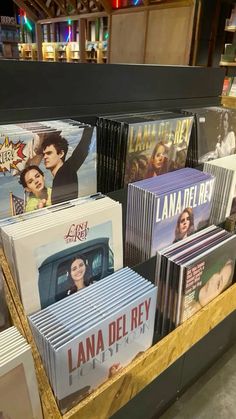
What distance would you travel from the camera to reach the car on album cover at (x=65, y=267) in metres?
0.74

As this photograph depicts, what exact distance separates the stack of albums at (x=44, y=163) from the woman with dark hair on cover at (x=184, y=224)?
34 centimetres

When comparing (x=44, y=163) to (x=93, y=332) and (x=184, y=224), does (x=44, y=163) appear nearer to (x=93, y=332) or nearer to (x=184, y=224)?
(x=93, y=332)

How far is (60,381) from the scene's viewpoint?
2.30ft

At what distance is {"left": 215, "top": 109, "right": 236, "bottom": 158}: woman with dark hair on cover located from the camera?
1185 mm

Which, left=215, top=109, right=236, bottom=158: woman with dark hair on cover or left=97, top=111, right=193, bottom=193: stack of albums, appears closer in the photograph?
left=97, top=111, right=193, bottom=193: stack of albums

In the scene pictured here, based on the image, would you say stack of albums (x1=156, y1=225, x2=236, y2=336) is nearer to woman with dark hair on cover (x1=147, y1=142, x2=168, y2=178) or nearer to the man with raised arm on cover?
woman with dark hair on cover (x1=147, y1=142, x2=168, y2=178)

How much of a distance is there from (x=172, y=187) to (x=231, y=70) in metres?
4.02

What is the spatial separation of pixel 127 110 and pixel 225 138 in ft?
1.49

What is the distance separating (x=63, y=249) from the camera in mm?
759

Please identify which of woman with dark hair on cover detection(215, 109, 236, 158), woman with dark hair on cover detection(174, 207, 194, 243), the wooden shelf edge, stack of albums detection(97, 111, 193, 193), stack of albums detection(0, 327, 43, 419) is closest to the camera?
stack of albums detection(0, 327, 43, 419)

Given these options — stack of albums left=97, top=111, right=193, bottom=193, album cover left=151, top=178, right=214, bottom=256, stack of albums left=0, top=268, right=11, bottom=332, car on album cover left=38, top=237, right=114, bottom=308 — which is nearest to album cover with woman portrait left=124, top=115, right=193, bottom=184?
stack of albums left=97, top=111, right=193, bottom=193

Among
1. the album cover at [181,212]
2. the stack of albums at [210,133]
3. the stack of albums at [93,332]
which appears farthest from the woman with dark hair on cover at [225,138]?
the stack of albums at [93,332]

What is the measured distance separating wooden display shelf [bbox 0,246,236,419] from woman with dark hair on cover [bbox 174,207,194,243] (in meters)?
0.28

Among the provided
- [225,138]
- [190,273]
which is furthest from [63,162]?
[225,138]
